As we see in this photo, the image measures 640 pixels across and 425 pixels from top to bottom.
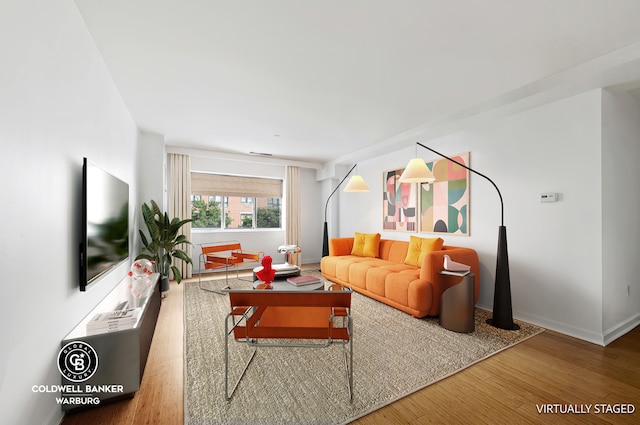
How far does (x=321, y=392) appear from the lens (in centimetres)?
192

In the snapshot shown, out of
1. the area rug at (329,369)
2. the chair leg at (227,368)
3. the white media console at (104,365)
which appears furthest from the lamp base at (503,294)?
the white media console at (104,365)

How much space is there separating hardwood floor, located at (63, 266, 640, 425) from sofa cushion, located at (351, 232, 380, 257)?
2.58 meters

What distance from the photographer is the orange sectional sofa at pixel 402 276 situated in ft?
10.4

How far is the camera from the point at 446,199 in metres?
4.18

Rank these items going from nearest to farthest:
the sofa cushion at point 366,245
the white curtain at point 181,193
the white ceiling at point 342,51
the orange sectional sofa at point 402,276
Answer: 1. the white ceiling at point 342,51
2. the orange sectional sofa at point 402,276
3. the sofa cushion at point 366,245
4. the white curtain at point 181,193

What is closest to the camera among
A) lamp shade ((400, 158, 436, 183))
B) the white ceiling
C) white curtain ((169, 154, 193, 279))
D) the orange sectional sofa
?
the white ceiling

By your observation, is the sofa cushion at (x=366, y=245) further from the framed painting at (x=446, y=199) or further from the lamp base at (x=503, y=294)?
the lamp base at (x=503, y=294)

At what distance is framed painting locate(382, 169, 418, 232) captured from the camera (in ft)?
15.6

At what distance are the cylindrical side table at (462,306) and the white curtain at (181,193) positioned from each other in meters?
4.74

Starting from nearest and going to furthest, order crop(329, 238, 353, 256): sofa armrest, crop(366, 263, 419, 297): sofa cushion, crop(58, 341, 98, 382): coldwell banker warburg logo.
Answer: crop(58, 341, 98, 382): coldwell banker warburg logo < crop(366, 263, 419, 297): sofa cushion < crop(329, 238, 353, 256): sofa armrest

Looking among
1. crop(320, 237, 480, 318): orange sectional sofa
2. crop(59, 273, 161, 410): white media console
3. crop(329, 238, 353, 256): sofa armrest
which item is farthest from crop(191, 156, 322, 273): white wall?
crop(59, 273, 161, 410): white media console

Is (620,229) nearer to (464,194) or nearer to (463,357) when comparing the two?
(464,194)

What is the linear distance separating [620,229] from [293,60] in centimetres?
376

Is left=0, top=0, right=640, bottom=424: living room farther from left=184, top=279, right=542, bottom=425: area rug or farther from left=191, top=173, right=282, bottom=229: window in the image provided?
left=191, top=173, right=282, bottom=229: window
